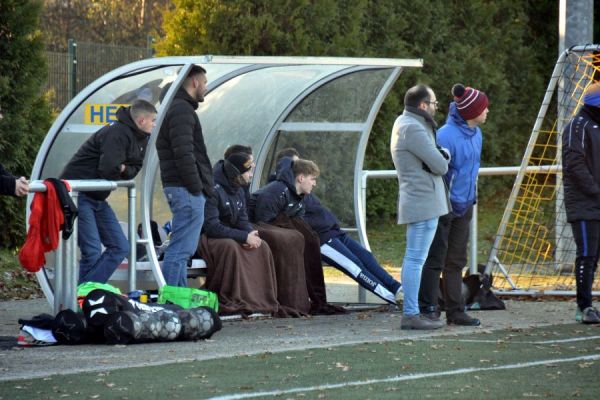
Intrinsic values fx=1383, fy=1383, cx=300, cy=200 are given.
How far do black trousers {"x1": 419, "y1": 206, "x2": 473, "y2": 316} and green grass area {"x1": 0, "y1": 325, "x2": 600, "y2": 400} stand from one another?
1.10 m

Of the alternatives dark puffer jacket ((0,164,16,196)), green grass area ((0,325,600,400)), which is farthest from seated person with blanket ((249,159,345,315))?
dark puffer jacket ((0,164,16,196))

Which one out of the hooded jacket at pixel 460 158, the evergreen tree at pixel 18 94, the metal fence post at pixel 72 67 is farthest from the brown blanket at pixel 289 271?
the metal fence post at pixel 72 67

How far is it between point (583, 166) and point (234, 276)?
9.25ft

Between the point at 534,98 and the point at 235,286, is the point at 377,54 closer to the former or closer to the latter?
the point at 534,98

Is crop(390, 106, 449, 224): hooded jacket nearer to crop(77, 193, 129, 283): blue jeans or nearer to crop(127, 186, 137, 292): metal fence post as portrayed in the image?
crop(127, 186, 137, 292): metal fence post

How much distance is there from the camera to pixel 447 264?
10.3 m

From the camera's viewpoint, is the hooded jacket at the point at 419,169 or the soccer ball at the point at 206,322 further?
the hooded jacket at the point at 419,169

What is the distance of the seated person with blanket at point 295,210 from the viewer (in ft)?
37.4

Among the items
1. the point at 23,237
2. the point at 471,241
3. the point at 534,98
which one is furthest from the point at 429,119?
the point at 534,98

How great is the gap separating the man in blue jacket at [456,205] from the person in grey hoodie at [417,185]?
164 mm

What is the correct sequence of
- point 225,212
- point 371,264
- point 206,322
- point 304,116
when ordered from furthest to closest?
point 304,116 < point 371,264 < point 225,212 < point 206,322

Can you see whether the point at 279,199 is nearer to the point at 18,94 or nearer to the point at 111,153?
the point at 111,153

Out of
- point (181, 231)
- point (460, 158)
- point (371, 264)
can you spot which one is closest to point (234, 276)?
point (181, 231)

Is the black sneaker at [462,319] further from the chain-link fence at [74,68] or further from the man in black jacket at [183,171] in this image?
the chain-link fence at [74,68]
